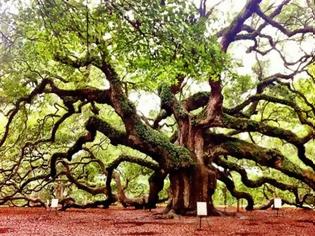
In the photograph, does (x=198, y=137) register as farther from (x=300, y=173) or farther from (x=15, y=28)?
(x=15, y=28)

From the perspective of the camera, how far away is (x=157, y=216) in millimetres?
13281

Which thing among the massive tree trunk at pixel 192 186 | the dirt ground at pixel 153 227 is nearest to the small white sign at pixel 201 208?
the dirt ground at pixel 153 227

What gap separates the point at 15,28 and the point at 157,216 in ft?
21.0

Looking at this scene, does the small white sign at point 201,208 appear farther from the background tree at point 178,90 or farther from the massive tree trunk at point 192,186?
the massive tree trunk at point 192,186

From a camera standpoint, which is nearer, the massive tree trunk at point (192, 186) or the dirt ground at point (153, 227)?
the dirt ground at point (153, 227)

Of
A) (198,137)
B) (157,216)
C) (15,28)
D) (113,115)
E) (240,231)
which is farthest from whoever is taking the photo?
(113,115)

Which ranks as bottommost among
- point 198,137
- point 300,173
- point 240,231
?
point 240,231

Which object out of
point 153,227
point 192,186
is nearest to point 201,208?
point 153,227

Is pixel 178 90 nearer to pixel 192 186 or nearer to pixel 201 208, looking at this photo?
pixel 192 186

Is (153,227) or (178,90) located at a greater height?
(178,90)

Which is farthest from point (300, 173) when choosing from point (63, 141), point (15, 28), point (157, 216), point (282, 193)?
point (282, 193)

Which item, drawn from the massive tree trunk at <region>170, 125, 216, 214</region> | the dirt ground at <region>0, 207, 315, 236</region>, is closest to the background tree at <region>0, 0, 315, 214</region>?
the massive tree trunk at <region>170, 125, 216, 214</region>

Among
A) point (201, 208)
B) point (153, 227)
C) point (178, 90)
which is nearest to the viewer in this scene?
point (201, 208)

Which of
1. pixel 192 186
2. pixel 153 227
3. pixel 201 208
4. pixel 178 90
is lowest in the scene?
pixel 153 227
